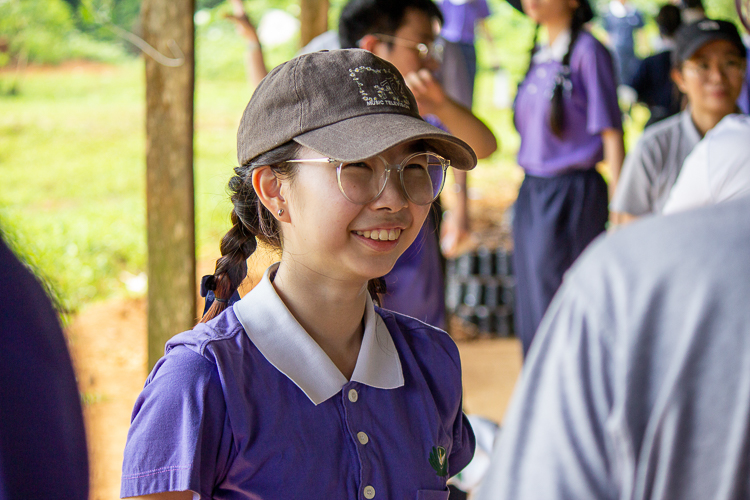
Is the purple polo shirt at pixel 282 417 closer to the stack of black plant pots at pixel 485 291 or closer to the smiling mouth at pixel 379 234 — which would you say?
the smiling mouth at pixel 379 234

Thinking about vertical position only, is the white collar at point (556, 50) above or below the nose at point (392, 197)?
above

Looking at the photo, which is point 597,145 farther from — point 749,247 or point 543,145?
point 749,247

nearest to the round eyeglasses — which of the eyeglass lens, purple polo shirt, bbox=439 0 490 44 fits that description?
the eyeglass lens

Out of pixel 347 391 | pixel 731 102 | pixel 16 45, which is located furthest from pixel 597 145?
pixel 16 45

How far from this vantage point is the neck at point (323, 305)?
1342 millimetres

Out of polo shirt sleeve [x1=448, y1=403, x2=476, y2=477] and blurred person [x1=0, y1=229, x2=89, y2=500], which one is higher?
blurred person [x1=0, y1=229, x2=89, y2=500]

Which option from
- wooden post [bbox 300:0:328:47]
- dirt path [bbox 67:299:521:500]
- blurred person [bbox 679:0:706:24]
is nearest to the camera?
dirt path [bbox 67:299:521:500]

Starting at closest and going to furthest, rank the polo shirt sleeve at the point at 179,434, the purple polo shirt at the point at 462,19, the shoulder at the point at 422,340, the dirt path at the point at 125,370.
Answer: the polo shirt sleeve at the point at 179,434 < the shoulder at the point at 422,340 < the dirt path at the point at 125,370 < the purple polo shirt at the point at 462,19

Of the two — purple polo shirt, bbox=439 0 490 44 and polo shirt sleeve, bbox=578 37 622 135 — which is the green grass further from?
polo shirt sleeve, bbox=578 37 622 135

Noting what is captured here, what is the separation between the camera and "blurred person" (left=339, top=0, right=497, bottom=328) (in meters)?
2.33

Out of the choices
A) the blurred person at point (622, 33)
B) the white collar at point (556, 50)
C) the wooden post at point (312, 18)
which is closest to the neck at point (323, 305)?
the white collar at point (556, 50)

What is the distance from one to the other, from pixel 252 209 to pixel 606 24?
711cm

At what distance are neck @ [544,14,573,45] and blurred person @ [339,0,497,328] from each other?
3.66ft

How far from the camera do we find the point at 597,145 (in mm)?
3477
